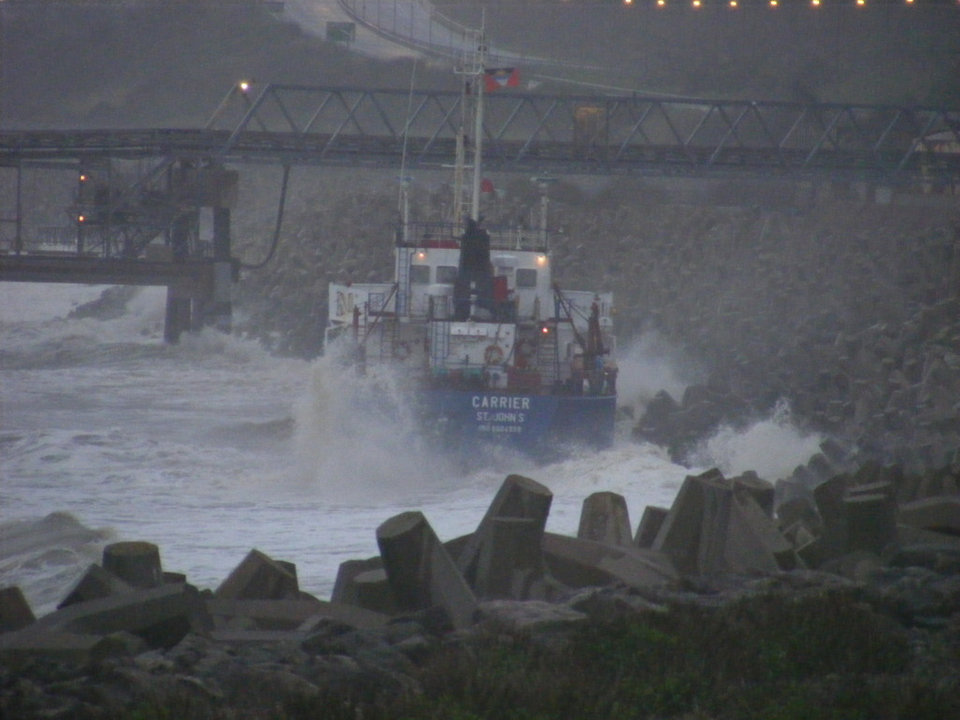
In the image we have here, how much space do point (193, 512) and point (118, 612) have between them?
13.7 m

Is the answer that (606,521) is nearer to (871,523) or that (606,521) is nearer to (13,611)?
(871,523)

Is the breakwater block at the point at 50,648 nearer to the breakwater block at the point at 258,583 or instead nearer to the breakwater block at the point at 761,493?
the breakwater block at the point at 258,583

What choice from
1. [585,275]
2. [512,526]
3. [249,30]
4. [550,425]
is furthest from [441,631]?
[249,30]

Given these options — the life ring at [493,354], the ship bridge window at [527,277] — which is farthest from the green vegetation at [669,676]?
the ship bridge window at [527,277]

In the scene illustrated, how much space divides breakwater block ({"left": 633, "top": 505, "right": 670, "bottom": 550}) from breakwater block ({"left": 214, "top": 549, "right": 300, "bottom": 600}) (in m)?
3.42

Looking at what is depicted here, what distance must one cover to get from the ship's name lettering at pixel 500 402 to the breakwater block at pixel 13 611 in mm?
16680

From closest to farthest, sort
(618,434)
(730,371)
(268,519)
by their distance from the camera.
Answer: (268,519)
(618,434)
(730,371)

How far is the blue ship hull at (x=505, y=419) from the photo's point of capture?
2573 centimetres

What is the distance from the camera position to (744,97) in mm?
54250

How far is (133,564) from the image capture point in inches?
385

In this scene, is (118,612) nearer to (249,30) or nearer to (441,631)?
(441,631)

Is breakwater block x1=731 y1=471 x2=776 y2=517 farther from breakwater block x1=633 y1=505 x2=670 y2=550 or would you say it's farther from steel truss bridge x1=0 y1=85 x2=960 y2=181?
steel truss bridge x1=0 y1=85 x2=960 y2=181

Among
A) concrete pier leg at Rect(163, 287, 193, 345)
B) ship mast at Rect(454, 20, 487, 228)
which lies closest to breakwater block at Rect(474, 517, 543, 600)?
ship mast at Rect(454, 20, 487, 228)

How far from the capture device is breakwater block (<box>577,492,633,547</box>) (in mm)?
12021
